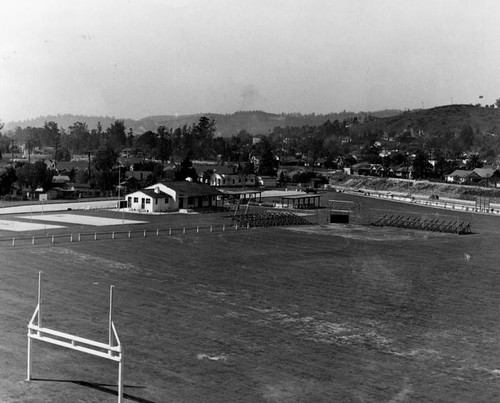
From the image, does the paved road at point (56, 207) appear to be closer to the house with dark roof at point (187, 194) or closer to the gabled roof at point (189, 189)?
the house with dark roof at point (187, 194)

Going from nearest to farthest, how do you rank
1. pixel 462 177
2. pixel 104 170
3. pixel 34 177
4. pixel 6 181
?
pixel 6 181
pixel 34 177
pixel 104 170
pixel 462 177

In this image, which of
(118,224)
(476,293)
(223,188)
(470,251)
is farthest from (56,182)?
(476,293)

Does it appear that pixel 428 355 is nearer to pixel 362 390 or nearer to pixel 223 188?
pixel 362 390

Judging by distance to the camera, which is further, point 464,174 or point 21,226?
point 464,174

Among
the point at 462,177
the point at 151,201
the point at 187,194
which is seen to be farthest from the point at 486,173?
the point at 151,201

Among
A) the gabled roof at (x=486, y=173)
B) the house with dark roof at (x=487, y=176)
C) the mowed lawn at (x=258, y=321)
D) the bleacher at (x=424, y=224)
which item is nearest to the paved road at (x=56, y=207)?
the mowed lawn at (x=258, y=321)

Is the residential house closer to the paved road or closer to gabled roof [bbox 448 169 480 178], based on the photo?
gabled roof [bbox 448 169 480 178]

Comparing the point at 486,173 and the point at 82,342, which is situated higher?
the point at 486,173

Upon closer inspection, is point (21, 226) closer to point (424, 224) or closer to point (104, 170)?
point (424, 224)
